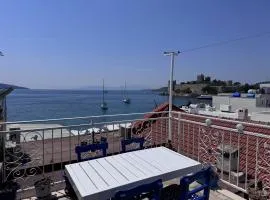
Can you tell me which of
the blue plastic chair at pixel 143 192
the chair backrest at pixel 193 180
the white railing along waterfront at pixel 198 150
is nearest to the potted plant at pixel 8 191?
the white railing along waterfront at pixel 198 150

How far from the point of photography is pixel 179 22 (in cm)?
1171

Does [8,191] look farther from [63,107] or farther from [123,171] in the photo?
[63,107]

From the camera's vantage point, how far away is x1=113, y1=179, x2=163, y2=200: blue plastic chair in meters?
1.78

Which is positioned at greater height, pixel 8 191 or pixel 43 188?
pixel 8 191

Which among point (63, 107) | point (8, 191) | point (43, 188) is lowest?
point (63, 107)

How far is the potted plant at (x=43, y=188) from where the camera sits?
3.24 metres

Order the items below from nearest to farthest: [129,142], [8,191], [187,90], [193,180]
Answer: [193,180] → [8,191] → [129,142] → [187,90]

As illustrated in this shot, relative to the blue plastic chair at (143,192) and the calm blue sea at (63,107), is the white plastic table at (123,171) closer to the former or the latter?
the blue plastic chair at (143,192)

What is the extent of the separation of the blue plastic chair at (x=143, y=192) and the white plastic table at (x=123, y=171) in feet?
1.11

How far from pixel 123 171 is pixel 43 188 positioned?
54.4 inches

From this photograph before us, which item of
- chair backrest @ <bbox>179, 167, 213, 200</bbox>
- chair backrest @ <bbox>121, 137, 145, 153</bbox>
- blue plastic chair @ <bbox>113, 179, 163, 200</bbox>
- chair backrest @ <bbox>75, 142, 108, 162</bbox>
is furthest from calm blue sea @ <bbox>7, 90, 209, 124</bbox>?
blue plastic chair @ <bbox>113, 179, 163, 200</bbox>

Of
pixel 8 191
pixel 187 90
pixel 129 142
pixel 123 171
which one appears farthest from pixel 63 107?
pixel 123 171

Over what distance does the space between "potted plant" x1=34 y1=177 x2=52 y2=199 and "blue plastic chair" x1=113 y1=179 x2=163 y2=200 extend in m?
1.80

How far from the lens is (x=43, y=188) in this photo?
3.26 meters
